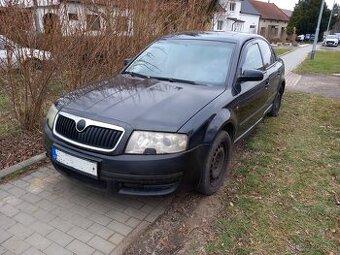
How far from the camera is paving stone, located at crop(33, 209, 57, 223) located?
123 inches

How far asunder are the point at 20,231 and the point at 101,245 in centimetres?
77

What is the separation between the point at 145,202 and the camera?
346 cm

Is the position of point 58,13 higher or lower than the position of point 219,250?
higher

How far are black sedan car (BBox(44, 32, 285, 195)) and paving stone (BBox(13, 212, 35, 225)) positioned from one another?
0.52m

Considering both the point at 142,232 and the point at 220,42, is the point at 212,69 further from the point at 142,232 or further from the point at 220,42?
the point at 142,232

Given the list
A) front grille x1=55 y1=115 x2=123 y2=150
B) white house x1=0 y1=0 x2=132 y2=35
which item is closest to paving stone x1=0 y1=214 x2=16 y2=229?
front grille x1=55 y1=115 x2=123 y2=150

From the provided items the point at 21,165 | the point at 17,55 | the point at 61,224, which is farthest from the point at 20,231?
the point at 17,55

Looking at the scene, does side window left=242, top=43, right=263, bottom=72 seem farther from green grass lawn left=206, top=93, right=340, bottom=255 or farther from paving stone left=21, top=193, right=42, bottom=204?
paving stone left=21, top=193, right=42, bottom=204

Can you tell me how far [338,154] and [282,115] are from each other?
2.02 meters

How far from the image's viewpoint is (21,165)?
4055 millimetres

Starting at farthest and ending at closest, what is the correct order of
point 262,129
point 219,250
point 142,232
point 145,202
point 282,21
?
point 282,21 → point 262,129 → point 145,202 → point 142,232 → point 219,250

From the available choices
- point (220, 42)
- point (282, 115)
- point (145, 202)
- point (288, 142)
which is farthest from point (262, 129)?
point (145, 202)

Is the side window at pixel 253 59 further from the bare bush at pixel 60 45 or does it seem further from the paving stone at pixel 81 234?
the paving stone at pixel 81 234

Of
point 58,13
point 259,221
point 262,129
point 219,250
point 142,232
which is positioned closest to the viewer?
point 219,250
